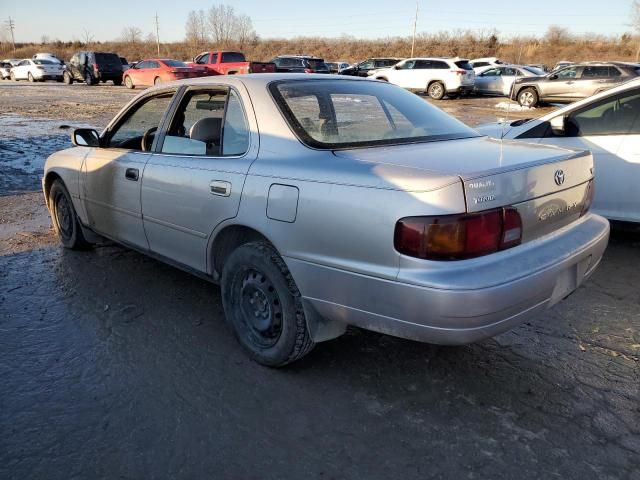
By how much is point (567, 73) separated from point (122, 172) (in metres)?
19.3

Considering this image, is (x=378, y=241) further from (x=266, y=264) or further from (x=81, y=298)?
(x=81, y=298)

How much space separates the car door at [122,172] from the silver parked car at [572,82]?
16452mm

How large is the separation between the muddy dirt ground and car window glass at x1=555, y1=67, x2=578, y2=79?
17660mm

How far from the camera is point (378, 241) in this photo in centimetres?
238

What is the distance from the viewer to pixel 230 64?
25.4 m

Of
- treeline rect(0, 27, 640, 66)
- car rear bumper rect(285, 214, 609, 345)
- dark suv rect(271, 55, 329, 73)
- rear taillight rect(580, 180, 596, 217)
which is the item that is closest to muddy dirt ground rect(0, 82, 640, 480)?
car rear bumper rect(285, 214, 609, 345)

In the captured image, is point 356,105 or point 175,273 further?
point 175,273

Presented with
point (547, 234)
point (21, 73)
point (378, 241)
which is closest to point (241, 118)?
point (378, 241)

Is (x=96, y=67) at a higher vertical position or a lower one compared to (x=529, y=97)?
higher

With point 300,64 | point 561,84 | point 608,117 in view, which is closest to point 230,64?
point 300,64

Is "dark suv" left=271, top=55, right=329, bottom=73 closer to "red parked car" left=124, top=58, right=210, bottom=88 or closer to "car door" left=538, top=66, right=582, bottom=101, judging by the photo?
"red parked car" left=124, top=58, right=210, bottom=88

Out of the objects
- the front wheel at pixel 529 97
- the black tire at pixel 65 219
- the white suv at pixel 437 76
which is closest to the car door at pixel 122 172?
the black tire at pixel 65 219

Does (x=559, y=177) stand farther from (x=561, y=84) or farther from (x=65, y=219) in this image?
(x=561, y=84)

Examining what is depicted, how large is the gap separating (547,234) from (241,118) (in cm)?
182
